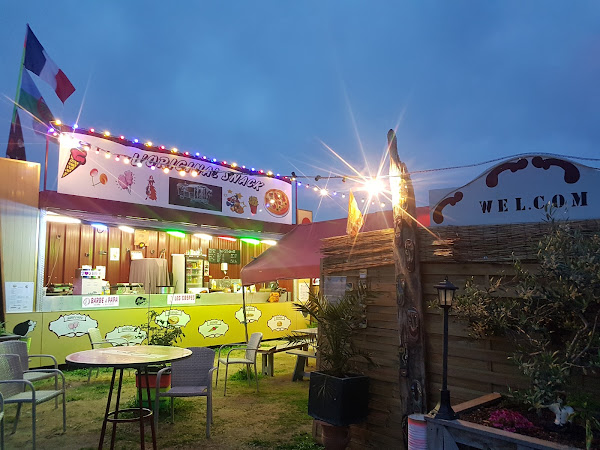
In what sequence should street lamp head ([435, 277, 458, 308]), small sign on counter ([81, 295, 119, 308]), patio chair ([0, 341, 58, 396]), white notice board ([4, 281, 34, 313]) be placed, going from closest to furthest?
street lamp head ([435, 277, 458, 308]) → patio chair ([0, 341, 58, 396]) → white notice board ([4, 281, 34, 313]) → small sign on counter ([81, 295, 119, 308])

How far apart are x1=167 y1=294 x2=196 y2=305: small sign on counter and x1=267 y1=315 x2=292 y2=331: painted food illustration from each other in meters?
2.37

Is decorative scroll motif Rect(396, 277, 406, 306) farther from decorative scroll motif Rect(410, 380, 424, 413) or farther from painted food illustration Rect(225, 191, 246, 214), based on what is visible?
painted food illustration Rect(225, 191, 246, 214)

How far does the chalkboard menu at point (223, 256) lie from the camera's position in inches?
537

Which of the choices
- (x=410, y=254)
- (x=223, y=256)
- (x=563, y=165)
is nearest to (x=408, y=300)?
(x=410, y=254)

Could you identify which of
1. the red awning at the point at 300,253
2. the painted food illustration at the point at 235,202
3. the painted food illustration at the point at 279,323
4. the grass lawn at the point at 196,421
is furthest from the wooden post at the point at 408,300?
the painted food illustration at the point at 235,202

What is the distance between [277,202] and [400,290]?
9754 mm

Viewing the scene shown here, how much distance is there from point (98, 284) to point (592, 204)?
350 inches

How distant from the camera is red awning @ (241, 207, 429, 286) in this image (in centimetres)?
655

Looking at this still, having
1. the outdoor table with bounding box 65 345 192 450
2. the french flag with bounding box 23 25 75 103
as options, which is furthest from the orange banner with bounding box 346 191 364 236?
the french flag with bounding box 23 25 75 103

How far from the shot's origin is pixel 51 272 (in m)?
10.6

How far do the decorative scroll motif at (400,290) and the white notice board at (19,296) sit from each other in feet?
23.0

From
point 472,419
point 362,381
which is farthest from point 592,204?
point 362,381

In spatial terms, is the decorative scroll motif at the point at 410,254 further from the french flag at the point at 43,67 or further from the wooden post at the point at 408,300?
the french flag at the point at 43,67

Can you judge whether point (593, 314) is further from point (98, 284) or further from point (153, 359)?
point (98, 284)
